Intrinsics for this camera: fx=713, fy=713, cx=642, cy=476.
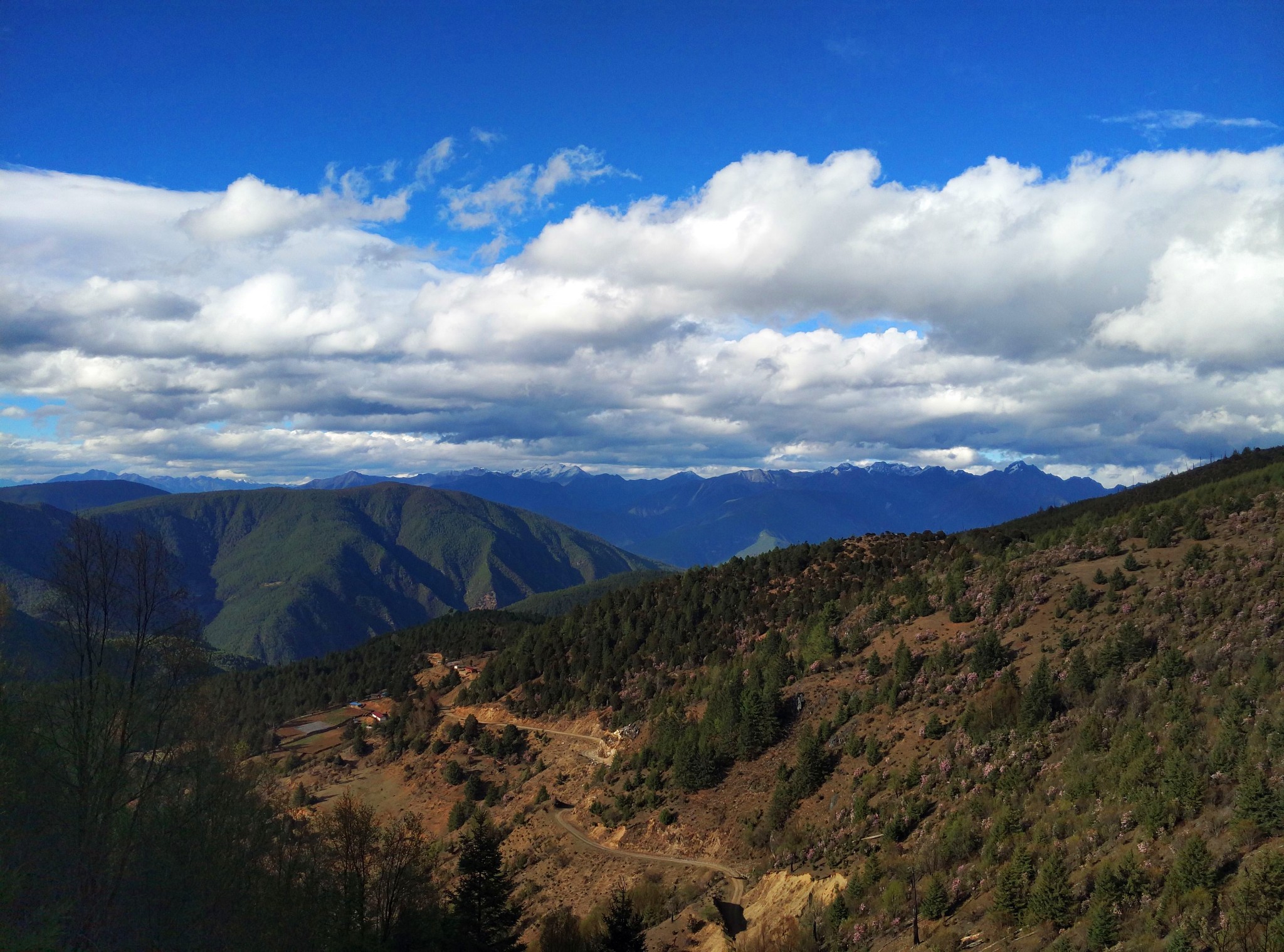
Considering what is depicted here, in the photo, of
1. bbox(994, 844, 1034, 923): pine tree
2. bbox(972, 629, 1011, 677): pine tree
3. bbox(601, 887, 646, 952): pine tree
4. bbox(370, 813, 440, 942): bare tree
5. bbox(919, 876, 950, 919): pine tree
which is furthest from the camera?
bbox(972, 629, 1011, 677): pine tree

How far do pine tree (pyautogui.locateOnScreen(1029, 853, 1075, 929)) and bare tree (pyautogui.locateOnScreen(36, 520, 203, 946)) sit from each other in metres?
31.0

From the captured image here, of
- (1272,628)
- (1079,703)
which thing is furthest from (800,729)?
(1272,628)

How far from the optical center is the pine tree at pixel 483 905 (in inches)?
1339

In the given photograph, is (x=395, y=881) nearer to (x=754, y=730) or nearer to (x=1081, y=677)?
(x=754, y=730)

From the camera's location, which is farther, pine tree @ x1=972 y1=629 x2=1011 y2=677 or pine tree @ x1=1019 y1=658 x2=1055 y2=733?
pine tree @ x1=972 y1=629 x2=1011 y2=677

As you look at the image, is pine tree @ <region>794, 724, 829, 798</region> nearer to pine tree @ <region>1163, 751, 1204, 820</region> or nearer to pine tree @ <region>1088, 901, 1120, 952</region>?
pine tree @ <region>1163, 751, 1204, 820</region>

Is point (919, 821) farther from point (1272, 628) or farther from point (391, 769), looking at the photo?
point (391, 769)

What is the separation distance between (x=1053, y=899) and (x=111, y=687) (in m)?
33.5

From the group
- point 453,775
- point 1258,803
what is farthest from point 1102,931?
point 453,775

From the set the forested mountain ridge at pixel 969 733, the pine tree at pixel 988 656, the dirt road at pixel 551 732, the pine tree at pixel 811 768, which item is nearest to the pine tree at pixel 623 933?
the forested mountain ridge at pixel 969 733

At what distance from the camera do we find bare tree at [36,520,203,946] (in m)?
21.1

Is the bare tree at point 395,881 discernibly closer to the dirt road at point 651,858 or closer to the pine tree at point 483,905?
the pine tree at point 483,905

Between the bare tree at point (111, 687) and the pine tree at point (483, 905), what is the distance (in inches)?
648

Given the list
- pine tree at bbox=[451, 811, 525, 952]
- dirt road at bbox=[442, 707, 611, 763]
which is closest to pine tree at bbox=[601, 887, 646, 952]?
pine tree at bbox=[451, 811, 525, 952]
